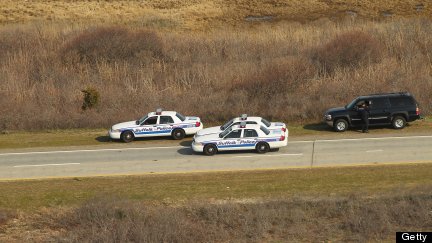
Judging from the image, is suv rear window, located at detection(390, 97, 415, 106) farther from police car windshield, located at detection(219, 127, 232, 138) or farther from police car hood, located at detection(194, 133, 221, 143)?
police car hood, located at detection(194, 133, 221, 143)

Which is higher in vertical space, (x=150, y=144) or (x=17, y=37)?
(x=17, y=37)

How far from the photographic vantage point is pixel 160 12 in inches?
2559

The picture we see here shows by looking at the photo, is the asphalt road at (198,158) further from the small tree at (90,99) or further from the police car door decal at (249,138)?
the small tree at (90,99)

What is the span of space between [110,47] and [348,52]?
1661cm

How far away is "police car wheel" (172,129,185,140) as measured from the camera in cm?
3236

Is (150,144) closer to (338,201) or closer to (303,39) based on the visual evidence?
(338,201)

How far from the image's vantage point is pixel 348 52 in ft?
146

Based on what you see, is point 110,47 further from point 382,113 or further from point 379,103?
point 382,113

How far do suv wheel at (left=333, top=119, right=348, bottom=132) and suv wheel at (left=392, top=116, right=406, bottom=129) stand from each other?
2.20 meters

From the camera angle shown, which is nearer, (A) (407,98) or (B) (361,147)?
(B) (361,147)

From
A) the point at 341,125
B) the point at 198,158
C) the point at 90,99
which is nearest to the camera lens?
the point at 198,158

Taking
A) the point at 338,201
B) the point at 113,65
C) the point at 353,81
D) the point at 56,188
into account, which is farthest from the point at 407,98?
the point at 113,65

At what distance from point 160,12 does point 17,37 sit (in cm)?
1681

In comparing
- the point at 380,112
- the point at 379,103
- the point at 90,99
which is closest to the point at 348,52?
the point at 379,103
